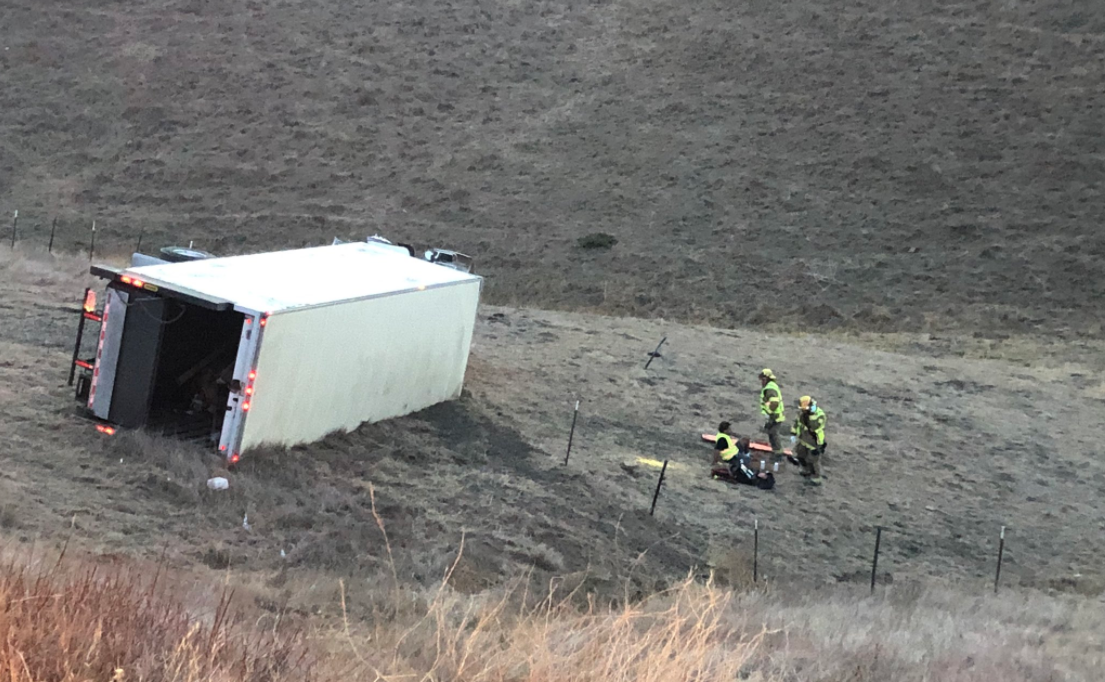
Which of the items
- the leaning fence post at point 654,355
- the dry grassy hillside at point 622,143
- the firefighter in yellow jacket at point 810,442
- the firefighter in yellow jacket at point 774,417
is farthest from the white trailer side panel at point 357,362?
the dry grassy hillside at point 622,143

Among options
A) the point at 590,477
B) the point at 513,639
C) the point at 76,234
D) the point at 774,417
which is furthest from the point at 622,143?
the point at 513,639

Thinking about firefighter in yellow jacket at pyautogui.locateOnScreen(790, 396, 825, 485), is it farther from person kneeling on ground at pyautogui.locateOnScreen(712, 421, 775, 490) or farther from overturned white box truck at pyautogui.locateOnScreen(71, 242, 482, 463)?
overturned white box truck at pyautogui.locateOnScreen(71, 242, 482, 463)

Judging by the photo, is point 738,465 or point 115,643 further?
point 738,465

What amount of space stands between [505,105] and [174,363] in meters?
28.5

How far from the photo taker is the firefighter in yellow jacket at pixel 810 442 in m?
14.2

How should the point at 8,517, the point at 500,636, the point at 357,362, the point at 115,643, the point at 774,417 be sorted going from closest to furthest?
the point at 115,643 → the point at 500,636 → the point at 8,517 → the point at 357,362 → the point at 774,417

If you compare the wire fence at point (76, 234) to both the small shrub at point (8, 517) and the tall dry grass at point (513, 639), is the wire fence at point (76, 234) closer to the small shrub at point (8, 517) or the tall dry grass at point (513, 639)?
the small shrub at point (8, 517)

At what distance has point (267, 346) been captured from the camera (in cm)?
1052

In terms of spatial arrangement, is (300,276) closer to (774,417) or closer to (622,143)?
(774,417)

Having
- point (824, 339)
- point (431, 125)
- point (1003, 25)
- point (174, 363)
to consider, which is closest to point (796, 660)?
point (174, 363)

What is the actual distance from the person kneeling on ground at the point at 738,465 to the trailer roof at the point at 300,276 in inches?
160

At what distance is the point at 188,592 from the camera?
242 inches

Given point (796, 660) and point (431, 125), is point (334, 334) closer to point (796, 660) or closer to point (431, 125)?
point (796, 660)

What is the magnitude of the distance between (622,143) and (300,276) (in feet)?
82.7
